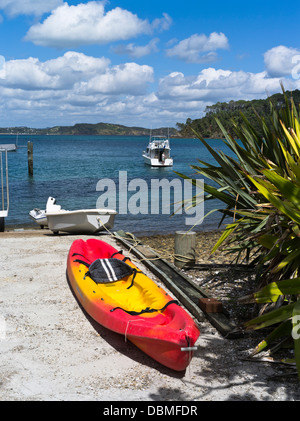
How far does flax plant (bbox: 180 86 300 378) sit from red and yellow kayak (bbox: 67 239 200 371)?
0.64 metres

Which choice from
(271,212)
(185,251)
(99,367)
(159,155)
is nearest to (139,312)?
(99,367)

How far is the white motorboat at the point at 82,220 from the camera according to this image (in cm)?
1012

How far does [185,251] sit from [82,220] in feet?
11.8

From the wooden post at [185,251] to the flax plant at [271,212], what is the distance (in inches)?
54.7

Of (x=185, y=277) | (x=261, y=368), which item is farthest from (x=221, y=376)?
(x=185, y=277)

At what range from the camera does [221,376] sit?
390 cm

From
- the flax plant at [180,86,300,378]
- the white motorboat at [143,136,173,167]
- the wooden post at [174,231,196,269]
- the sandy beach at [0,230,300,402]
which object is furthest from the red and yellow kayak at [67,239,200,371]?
the white motorboat at [143,136,173,167]

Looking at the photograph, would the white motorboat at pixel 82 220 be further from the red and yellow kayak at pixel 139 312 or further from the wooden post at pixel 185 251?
the red and yellow kayak at pixel 139 312

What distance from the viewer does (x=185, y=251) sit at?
7.34m

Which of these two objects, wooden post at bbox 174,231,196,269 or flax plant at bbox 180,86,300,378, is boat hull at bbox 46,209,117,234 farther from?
flax plant at bbox 180,86,300,378

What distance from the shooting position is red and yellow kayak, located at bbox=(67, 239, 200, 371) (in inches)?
152

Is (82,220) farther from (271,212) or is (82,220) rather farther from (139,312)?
(271,212)

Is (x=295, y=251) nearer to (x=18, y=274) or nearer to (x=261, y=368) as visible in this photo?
(x=261, y=368)
